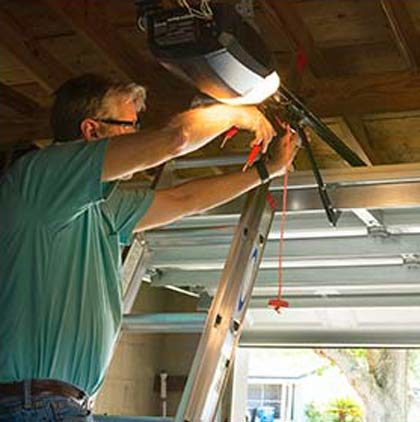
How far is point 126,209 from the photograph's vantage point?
2.02m

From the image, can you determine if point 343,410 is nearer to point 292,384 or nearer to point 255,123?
point 292,384

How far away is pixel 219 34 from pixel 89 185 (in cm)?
45

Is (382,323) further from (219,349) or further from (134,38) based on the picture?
(134,38)

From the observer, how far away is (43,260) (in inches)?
65.7

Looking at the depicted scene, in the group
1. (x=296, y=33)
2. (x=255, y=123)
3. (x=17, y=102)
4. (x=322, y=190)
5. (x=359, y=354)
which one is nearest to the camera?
(x=255, y=123)

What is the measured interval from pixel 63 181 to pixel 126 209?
0.40 meters

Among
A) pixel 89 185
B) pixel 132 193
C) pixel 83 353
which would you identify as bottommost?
pixel 83 353

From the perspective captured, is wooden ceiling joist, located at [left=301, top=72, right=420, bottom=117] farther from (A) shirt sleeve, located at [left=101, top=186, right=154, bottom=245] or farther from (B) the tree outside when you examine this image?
(B) the tree outside

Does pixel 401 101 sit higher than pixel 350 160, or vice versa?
pixel 401 101

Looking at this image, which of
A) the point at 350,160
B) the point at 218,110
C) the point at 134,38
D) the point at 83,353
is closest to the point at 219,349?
the point at 83,353

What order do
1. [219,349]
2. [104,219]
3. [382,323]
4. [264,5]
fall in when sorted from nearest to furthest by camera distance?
1. [104,219]
2. [219,349]
3. [264,5]
4. [382,323]

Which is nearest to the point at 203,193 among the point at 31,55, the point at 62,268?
the point at 62,268

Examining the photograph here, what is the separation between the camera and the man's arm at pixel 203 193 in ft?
7.04

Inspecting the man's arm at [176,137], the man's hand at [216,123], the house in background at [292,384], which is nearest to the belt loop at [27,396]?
the man's arm at [176,137]
